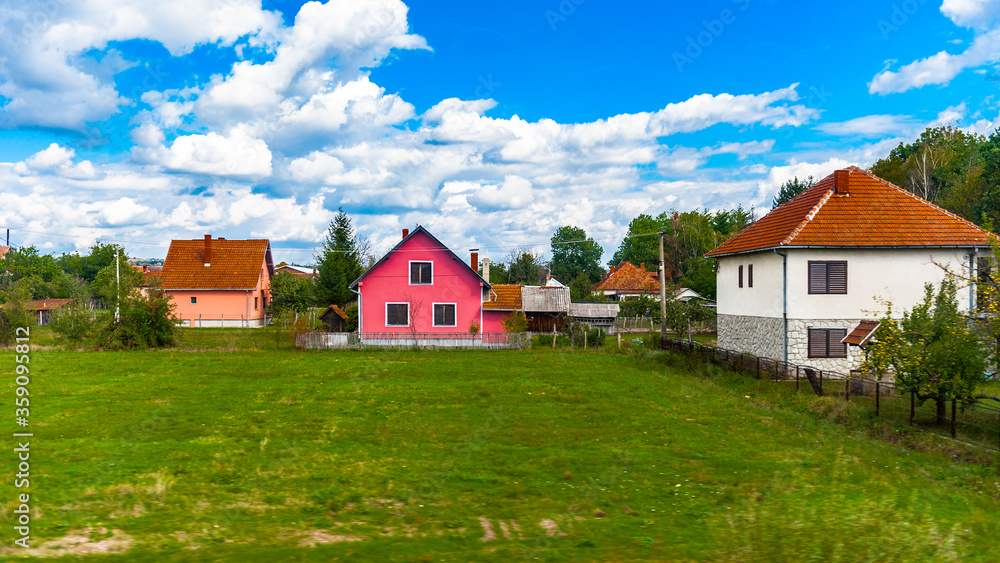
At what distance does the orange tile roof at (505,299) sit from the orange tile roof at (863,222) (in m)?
13.6

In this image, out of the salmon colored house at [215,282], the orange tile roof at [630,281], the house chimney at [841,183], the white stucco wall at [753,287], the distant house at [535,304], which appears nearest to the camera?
the white stucco wall at [753,287]

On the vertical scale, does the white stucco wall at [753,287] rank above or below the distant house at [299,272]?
below

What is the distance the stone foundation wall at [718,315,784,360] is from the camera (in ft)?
78.0

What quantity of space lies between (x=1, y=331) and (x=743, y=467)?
36.1 metres

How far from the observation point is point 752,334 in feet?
85.5

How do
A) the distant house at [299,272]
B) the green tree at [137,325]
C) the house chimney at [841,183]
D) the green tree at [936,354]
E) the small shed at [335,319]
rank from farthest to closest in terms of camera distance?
1. the distant house at [299,272]
2. the small shed at [335,319]
3. the green tree at [137,325]
4. the house chimney at [841,183]
5. the green tree at [936,354]

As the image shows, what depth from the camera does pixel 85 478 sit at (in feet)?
30.3

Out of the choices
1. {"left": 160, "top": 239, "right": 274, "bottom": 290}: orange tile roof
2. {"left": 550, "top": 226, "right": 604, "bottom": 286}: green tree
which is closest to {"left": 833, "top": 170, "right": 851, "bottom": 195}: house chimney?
{"left": 160, "top": 239, "right": 274, "bottom": 290}: orange tile roof

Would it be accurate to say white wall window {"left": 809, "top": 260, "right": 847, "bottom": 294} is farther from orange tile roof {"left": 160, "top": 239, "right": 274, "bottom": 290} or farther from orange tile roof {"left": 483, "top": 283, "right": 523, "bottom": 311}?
orange tile roof {"left": 160, "top": 239, "right": 274, "bottom": 290}

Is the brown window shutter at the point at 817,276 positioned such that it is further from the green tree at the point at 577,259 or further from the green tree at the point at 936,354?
the green tree at the point at 577,259

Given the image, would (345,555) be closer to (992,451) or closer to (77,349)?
(992,451)

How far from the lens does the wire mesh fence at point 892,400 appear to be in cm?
1354

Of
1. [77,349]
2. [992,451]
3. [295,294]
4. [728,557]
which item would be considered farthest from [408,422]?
[295,294]

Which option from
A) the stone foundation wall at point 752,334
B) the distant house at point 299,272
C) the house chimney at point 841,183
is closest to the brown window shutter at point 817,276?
the stone foundation wall at point 752,334
